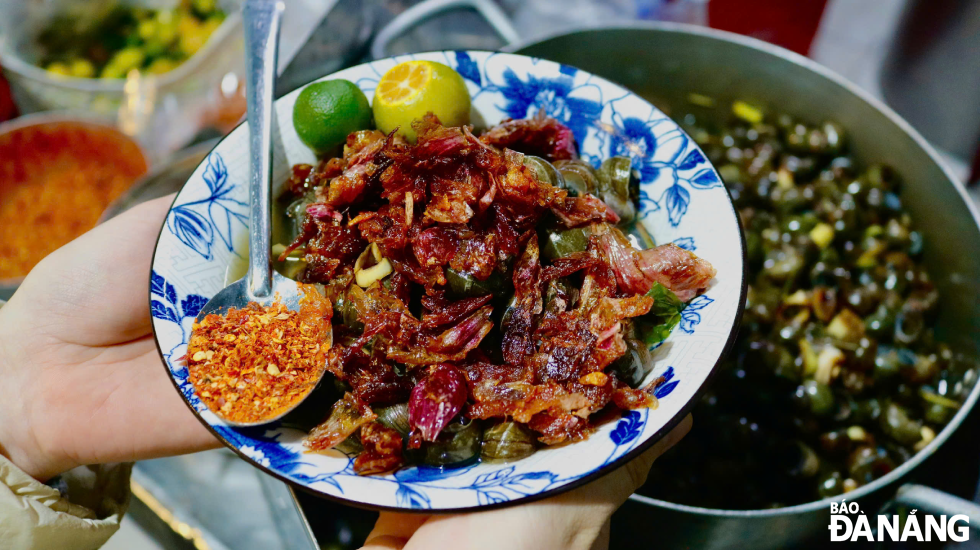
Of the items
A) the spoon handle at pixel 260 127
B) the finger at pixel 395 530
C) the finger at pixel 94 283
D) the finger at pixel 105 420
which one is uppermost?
the spoon handle at pixel 260 127

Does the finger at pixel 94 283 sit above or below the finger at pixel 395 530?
above

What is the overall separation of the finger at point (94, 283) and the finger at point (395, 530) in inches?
53.8

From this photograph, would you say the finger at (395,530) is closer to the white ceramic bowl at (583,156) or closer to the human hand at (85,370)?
the white ceramic bowl at (583,156)

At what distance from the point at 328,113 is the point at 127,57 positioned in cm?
330

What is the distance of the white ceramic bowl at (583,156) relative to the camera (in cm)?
158

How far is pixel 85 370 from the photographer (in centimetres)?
255

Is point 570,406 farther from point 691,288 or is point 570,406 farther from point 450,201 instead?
point 450,201

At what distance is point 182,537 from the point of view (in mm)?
2859

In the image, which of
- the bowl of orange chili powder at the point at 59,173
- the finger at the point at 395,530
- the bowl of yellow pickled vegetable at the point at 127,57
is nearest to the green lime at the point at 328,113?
the finger at the point at 395,530

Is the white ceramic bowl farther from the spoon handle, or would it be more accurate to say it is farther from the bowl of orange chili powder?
the bowl of orange chili powder

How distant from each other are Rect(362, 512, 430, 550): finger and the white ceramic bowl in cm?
42

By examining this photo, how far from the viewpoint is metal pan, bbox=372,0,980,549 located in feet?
8.09

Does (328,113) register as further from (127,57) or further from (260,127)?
(127,57)

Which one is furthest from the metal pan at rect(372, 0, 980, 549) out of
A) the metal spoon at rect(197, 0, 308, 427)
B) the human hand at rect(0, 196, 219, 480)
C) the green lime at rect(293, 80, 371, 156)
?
the human hand at rect(0, 196, 219, 480)
